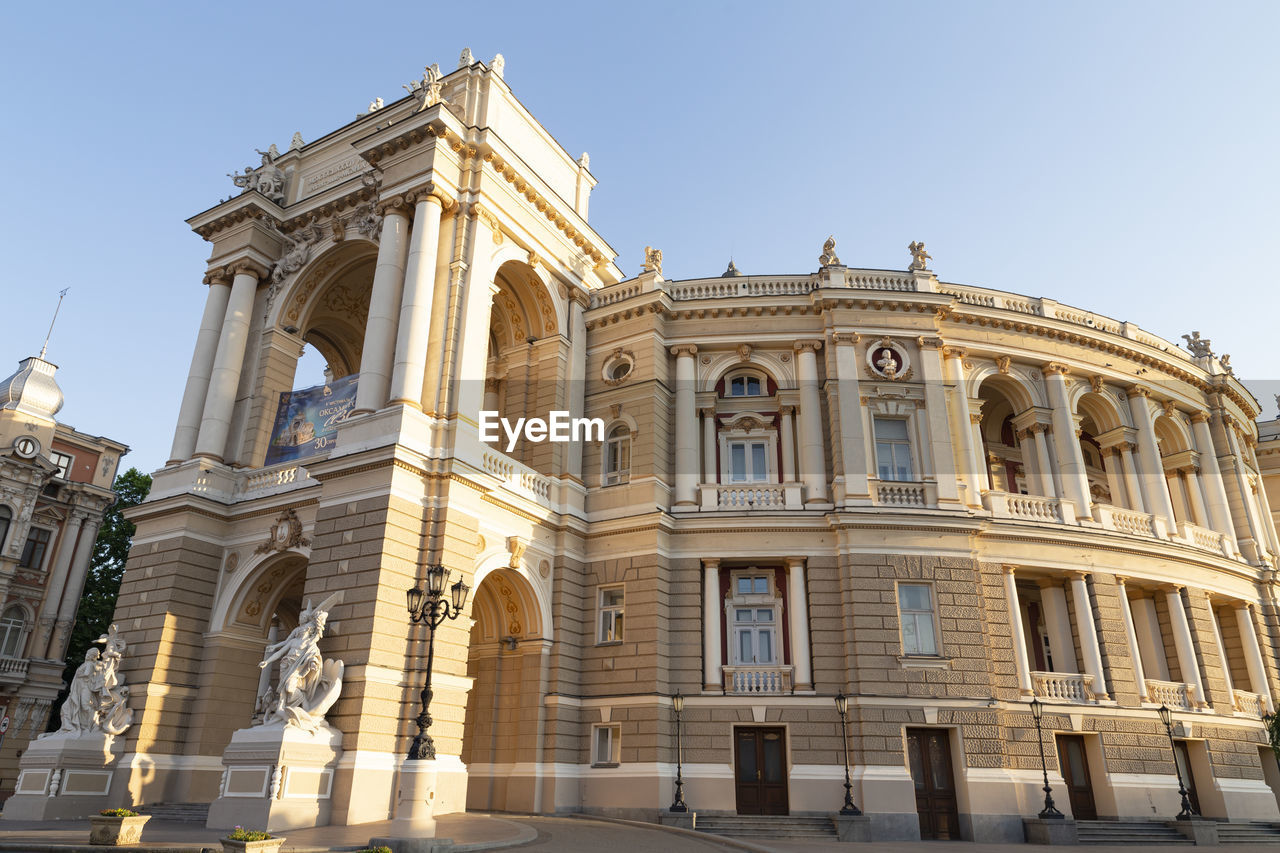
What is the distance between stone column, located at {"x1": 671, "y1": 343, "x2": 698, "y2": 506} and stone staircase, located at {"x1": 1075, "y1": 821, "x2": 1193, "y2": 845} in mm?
13432

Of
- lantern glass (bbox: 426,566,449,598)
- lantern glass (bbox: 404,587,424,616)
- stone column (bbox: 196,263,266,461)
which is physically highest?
stone column (bbox: 196,263,266,461)

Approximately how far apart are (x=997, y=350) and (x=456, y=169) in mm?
18341

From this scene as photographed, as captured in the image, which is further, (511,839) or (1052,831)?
(1052,831)

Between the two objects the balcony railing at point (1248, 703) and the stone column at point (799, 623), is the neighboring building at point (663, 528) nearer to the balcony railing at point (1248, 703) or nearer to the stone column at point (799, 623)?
the stone column at point (799, 623)

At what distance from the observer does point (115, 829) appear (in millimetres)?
14602

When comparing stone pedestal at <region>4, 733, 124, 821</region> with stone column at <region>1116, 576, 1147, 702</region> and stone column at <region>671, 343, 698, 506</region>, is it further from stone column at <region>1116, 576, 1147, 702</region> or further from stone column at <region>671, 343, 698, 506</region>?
stone column at <region>1116, 576, 1147, 702</region>

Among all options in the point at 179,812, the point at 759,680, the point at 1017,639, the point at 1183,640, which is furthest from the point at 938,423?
the point at 179,812

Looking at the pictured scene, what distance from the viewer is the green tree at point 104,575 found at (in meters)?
46.9

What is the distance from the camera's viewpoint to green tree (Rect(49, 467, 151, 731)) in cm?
4694

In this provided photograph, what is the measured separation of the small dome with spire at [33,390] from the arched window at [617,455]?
115 feet

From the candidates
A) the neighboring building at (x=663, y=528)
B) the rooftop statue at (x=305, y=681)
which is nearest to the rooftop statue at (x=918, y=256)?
the neighboring building at (x=663, y=528)

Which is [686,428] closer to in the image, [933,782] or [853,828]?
[933,782]

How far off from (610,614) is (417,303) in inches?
421

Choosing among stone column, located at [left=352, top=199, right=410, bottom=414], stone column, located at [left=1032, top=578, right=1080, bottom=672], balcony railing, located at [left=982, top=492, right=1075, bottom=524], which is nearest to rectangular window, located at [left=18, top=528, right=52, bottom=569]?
stone column, located at [left=352, top=199, right=410, bottom=414]
